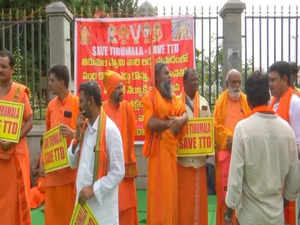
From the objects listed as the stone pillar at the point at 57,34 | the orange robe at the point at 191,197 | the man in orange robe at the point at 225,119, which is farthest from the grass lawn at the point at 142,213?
the stone pillar at the point at 57,34

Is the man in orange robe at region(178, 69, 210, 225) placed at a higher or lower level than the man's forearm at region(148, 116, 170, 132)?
lower

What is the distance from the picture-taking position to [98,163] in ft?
10.8

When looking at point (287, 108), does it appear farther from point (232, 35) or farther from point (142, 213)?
point (232, 35)

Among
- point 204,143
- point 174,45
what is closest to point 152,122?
point 204,143

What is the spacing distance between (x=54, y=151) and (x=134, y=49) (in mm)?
3686

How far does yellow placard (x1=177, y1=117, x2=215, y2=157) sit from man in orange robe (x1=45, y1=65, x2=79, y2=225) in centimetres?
129

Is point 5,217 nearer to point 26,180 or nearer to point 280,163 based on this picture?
point 26,180

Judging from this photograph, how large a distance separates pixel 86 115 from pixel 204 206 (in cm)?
239

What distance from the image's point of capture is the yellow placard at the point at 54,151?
454cm

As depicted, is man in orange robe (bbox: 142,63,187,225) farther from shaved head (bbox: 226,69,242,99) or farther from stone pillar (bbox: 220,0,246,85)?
stone pillar (bbox: 220,0,246,85)

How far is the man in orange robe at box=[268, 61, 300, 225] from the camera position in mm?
4176

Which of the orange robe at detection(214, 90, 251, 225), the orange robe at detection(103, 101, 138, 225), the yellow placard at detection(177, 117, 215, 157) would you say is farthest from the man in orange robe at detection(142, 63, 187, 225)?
the orange robe at detection(214, 90, 251, 225)

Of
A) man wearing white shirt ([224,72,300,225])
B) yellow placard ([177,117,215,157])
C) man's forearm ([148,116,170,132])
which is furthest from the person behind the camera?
yellow placard ([177,117,215,157])

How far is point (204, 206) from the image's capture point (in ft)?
17.1
